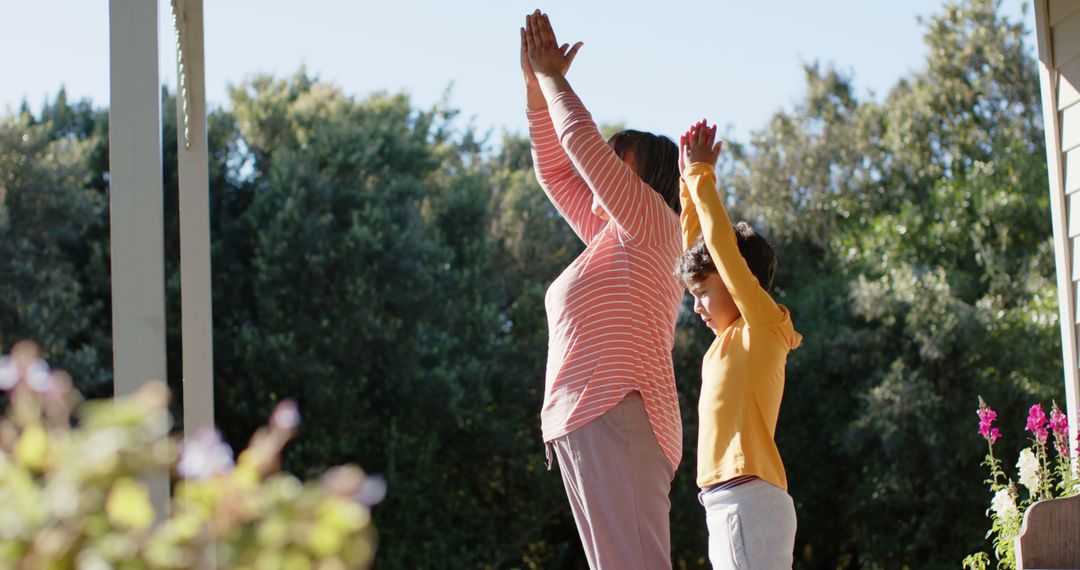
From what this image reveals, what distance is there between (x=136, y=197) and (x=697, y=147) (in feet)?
3.05

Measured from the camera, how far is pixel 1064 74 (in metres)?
2.85

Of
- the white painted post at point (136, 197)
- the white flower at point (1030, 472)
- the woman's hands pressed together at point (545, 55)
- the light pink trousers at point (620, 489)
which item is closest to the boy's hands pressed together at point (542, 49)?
the woman's hands pressed together at point (545, 55)

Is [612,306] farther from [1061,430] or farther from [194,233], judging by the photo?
[1061,430]

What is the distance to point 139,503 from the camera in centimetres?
60

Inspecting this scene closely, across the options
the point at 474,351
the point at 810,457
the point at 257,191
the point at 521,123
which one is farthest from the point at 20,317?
the point at 810,457

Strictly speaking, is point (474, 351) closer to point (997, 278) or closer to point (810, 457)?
point (810, 457)

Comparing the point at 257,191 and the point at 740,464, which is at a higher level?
the point at 257,191

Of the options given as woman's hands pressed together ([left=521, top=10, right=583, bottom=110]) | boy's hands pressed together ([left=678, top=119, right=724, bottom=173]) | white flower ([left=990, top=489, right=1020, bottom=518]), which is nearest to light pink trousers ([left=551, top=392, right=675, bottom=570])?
boy's hands pressed together ([left=678, top=119, right=724, bottom=173])

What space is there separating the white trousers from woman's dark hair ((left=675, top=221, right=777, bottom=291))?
0.37 metres

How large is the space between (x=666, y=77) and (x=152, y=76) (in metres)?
10.8

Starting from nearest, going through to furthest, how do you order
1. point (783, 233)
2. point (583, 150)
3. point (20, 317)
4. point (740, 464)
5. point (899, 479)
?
1. point (740, 464)
2. point (583, 150)
3. point (20, 317)
4. point (899, 479)
5. point (783, 233)

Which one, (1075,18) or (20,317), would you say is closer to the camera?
(1075,18)

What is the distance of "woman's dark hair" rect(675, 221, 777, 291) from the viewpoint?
210 cm

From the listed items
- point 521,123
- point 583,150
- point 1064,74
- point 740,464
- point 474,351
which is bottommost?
point 740,464
